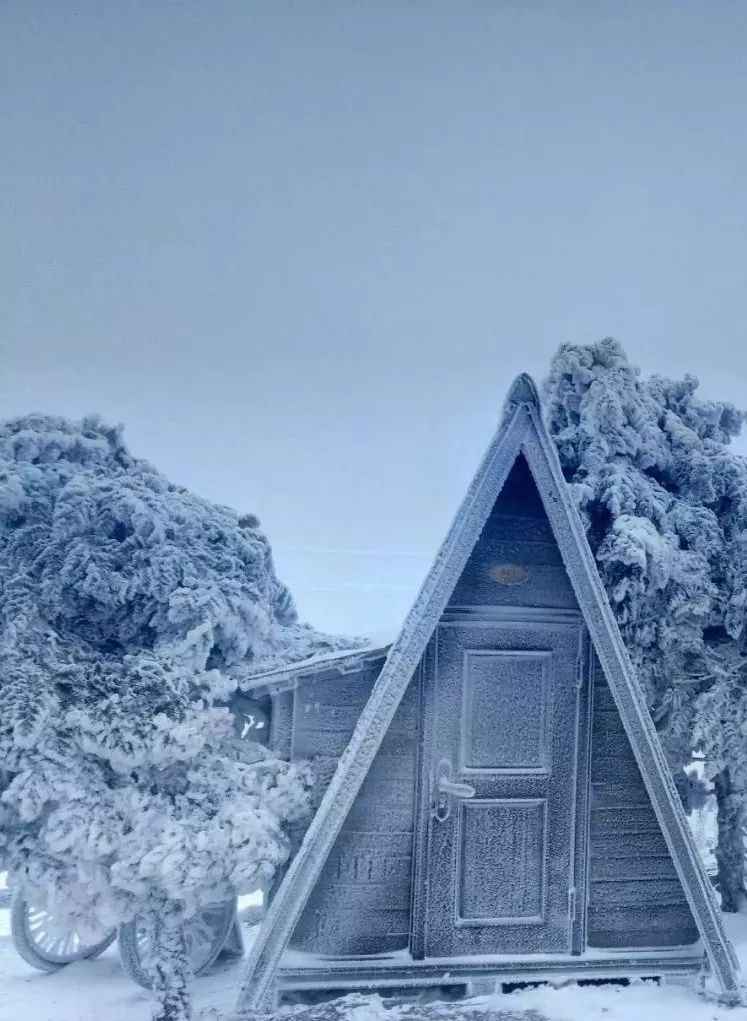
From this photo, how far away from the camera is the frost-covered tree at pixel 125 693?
7.10ft

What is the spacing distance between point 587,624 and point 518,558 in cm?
29

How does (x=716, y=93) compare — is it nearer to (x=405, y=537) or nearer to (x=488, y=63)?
(x=488, y=63)

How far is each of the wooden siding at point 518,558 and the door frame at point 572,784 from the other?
39 millimetres

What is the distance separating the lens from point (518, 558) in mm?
2576

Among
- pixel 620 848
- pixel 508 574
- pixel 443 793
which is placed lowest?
pixel 620 848

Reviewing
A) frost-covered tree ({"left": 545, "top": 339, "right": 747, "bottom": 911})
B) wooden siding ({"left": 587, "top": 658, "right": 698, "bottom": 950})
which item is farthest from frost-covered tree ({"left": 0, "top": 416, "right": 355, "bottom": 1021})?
frost-covered tree ({"left": 545, "top": 339, "right": 747, "bottom": 911})

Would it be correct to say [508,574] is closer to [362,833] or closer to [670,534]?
[670,534]

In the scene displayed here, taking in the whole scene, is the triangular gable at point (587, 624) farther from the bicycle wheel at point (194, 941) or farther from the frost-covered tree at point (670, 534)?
the bicycle wheel at point (194, 941)

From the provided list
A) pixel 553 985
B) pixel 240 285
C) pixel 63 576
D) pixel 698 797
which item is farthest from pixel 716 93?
pixel 553 985

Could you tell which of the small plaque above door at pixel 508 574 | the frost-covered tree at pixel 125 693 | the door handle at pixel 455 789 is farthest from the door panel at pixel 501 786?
the frost-covered tree at pixel 125 693

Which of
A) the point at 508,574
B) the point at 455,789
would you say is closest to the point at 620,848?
the point at 455,789

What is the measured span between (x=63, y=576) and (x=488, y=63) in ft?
7.37

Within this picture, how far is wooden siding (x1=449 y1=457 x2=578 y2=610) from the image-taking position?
101 inches

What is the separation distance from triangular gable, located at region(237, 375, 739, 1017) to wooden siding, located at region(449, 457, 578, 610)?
0.09 m
